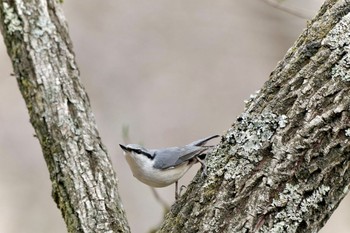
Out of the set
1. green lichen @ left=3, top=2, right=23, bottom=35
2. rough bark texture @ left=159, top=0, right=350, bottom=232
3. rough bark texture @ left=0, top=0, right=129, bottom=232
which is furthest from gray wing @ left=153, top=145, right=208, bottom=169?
green lichen @ left=3, top=2, right=23, bottom=35

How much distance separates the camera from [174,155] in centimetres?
242

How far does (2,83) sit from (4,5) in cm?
410

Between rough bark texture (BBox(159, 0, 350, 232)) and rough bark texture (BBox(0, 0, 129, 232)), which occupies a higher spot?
rough bark texture (BBox(0, 0, 129, 232))

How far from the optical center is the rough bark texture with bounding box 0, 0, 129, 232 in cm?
178

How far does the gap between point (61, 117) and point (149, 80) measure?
4.35 metres

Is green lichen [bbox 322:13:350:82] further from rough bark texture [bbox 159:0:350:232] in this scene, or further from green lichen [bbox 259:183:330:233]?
green lichen [bbox 259:183:330:233]

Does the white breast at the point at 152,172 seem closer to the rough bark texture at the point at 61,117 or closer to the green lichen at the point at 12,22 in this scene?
the rough bark texture at the point at 61,117

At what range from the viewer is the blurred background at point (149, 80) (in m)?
5.21

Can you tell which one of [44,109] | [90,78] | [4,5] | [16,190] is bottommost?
[44,109]

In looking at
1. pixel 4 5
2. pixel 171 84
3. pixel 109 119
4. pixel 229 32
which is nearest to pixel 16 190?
pixel 109 119

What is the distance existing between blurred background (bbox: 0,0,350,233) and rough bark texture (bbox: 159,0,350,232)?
3.27 m

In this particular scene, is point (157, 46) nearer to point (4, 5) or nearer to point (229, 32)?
point (229, 32)

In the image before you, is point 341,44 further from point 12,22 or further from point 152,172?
point 152,172

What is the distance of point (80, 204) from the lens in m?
1.77
